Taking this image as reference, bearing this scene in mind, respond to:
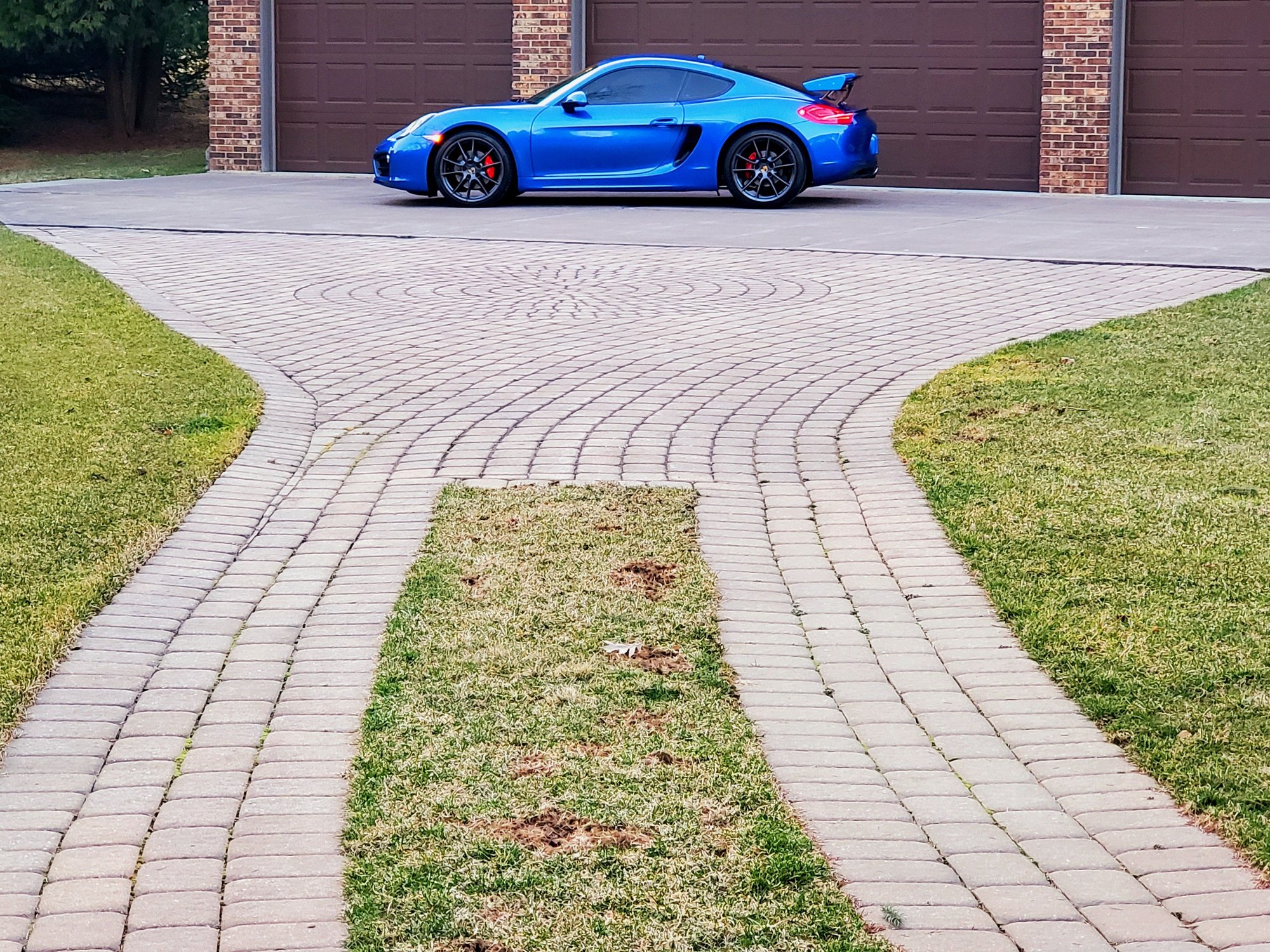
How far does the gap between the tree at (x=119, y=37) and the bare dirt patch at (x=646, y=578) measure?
24985 millimetres

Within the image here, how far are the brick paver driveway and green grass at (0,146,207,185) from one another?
12059 mm

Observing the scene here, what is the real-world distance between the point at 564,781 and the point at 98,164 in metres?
24.2

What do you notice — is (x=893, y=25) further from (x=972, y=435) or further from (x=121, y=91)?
(x=121, y=91)

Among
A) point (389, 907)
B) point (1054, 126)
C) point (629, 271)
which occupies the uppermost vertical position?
point (1054, 126)

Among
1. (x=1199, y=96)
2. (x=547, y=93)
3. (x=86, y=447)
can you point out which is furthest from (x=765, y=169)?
(x=86, y=447)

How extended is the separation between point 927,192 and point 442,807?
1689 cm

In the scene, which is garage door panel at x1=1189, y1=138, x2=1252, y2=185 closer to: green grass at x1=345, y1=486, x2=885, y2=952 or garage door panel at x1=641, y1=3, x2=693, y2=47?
garage door panel at x1=641, y1=3, x2=693, y2=47

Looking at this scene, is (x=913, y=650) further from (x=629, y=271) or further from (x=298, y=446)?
(x=629, y=271)

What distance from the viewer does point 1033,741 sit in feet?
13.9

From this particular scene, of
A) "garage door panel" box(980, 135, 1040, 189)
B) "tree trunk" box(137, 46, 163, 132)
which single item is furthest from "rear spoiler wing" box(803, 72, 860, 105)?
"tree trunk" box(137, 46, 163, 132)

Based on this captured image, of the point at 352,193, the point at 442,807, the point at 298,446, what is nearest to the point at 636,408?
the point at 298,446

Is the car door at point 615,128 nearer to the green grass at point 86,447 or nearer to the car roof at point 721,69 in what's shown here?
the car roof at point 721,69

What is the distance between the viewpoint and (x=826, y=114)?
16922 mm

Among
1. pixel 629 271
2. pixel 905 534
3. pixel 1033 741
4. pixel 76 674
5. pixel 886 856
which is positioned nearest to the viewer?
pixel 886 856
